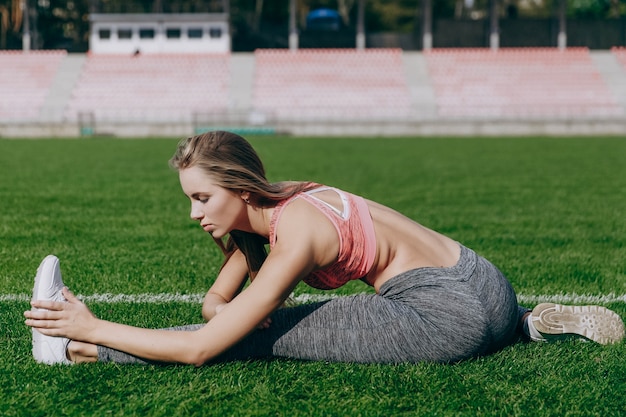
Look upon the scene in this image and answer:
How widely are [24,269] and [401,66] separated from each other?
4265 centimetres

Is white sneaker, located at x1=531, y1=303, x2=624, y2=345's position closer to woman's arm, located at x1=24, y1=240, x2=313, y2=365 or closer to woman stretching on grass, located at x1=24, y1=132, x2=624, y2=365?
woman stretching on grass, located at x1=24, y1=132, x2=624, y2=365

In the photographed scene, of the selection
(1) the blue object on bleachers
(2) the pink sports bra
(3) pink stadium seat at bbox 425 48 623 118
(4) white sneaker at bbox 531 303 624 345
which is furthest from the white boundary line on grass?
(1) the blue object on bleachers

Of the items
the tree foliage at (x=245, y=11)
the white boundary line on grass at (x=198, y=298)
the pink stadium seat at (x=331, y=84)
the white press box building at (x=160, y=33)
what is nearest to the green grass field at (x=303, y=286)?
Answer: the white boundary line on grass at (x=198, y=298)

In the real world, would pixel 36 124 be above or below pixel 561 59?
below

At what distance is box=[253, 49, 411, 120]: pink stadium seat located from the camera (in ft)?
137

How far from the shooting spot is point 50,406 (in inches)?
124

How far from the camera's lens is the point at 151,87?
44375 mm

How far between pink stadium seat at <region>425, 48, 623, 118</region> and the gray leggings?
35.9m

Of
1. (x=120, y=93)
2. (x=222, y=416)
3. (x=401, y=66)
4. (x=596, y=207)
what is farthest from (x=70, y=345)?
(x=401, y=66)

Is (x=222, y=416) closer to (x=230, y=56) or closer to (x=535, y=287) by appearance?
(x=535, y=287)

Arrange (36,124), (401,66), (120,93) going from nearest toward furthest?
(36,124) → (120,93) → (401,66)

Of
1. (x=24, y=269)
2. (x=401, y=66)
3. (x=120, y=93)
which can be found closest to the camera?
(x=24, y=269)

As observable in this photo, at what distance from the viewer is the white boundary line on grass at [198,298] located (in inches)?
201

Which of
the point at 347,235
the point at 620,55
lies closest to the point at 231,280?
the point at 347,235
